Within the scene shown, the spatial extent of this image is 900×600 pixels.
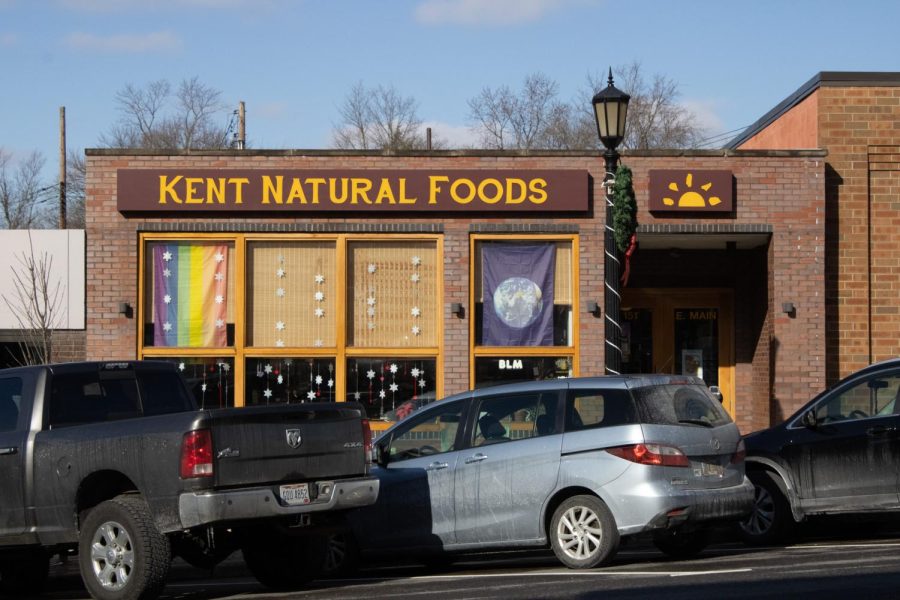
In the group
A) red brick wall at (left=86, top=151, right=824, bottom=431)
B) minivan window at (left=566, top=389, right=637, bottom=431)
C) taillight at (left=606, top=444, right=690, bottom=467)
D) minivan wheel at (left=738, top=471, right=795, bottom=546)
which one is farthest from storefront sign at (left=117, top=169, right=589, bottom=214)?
taillight at (left=606, top=444, right=690, bottom=467)

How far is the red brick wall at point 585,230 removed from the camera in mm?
18094

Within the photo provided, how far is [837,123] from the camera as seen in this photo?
62.4ft

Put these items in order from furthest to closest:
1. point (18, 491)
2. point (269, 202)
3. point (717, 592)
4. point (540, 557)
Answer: point (269, 202), point (540, 557), point (18, 491), point (717, 592)

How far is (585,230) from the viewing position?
18.2 metres

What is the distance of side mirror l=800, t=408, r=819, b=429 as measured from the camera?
12.0 m

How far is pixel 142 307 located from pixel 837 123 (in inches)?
426

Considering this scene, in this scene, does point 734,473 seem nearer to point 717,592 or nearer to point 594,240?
point 717,592

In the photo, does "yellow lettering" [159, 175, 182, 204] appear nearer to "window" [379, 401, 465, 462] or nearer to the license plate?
"window" [379, 401, 465, 462]

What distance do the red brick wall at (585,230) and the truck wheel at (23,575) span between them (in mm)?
7669

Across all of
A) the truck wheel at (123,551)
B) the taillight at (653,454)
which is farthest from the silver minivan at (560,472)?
the truck wheel at (123,551)

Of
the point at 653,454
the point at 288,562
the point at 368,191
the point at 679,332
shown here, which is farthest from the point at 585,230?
the point at 288,562

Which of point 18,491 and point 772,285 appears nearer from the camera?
point 18,491

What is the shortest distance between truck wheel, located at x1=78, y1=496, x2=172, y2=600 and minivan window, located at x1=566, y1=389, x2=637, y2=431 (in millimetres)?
3613

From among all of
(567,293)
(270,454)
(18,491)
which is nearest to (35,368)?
(18,491)
